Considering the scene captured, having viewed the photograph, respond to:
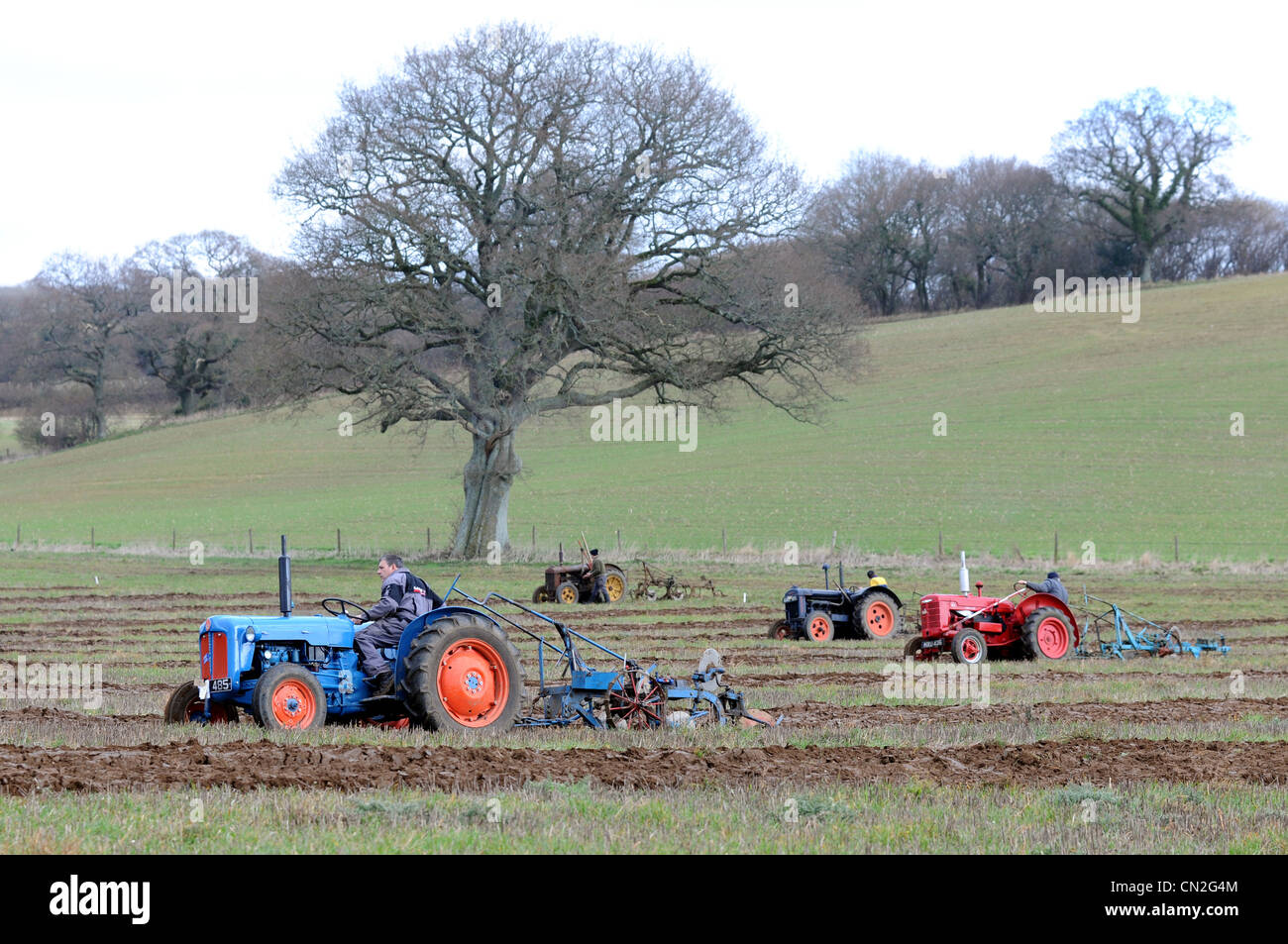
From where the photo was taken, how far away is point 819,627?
21.1 m

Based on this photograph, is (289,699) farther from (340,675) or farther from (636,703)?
(636,703)

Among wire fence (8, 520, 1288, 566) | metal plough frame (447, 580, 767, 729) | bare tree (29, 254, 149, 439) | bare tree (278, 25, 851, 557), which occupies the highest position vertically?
bare tree (29, 254, 149, 439)

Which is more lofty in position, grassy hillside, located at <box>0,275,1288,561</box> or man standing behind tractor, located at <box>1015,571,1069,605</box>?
grassy hillside, located at <box>0,275,1288,561</box>

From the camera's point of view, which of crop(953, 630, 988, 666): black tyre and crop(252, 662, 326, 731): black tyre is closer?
crop(252, 662, 326, 731): black tyre

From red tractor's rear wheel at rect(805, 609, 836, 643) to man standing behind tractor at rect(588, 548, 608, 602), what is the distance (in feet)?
22.7

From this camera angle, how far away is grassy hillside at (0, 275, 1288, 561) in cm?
4194

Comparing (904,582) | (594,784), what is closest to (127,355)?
(904,582)

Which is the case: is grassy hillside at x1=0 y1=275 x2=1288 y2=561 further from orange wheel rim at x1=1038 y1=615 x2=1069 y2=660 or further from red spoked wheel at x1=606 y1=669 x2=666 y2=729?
red spoked wheel at x1=606 y1=669 x2=666 y2=729

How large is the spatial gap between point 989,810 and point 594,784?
2.33 m

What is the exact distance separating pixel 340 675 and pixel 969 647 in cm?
948

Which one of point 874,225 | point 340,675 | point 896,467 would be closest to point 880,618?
point 340,675

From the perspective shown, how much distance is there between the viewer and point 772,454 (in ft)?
190

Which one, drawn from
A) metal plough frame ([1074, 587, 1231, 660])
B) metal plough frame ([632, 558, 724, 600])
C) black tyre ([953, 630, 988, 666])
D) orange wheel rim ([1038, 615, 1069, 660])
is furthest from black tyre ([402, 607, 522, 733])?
metal plough frame ([632, 558, 724, 600])

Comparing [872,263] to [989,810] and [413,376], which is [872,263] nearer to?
[413,376]
